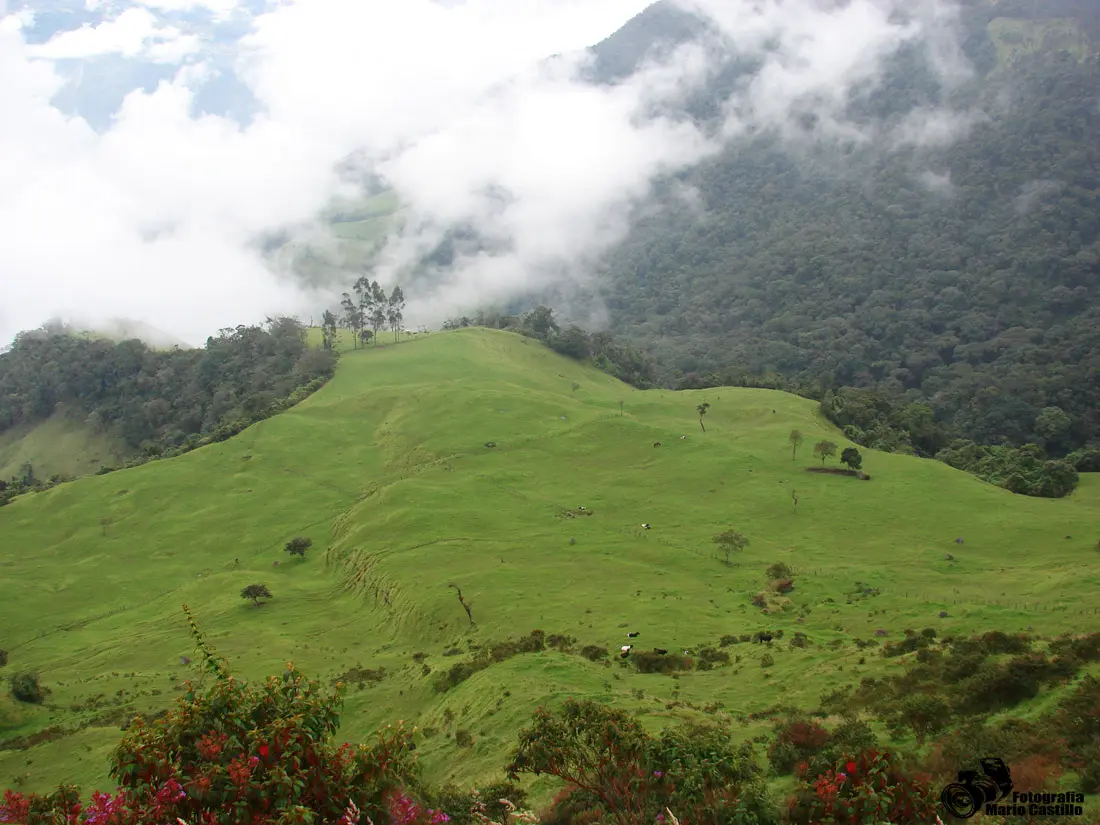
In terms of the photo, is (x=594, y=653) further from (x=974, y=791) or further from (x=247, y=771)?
(x=247, y=771)

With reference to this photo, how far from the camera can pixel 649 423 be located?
97.1m

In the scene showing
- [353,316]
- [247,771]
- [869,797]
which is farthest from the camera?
[353,316]

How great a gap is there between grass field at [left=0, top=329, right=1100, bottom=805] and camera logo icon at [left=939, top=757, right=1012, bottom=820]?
9.57m

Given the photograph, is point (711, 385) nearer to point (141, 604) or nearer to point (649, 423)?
point (649, 423)

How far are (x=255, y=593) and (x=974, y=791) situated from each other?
53.0m

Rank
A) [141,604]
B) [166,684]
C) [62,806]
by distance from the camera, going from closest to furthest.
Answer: [62,806], [166,684], [141,604]

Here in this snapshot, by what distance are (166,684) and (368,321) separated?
4209 inches

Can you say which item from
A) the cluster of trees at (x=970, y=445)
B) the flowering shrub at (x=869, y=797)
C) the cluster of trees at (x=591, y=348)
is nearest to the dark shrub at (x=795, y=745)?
the flowering shrub at (x=869, y=797)

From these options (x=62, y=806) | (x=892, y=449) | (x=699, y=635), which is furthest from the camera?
(x=892, y=449)

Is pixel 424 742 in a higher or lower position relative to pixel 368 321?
lower

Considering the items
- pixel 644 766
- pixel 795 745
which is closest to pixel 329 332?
pixel 795 745

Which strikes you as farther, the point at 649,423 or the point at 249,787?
the point at 649,423

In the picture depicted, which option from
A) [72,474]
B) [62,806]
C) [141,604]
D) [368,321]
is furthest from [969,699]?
[72,474]

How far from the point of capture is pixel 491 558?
188 feet
